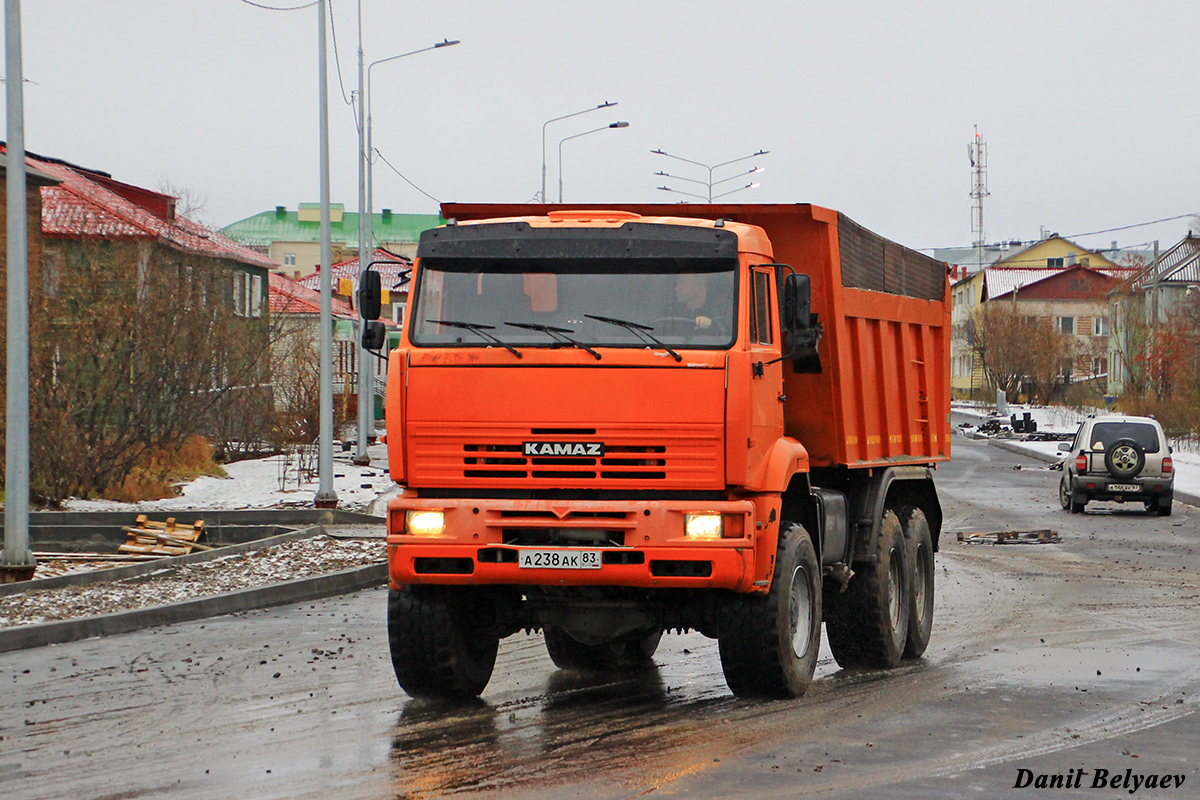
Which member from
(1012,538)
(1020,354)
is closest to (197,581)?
(1012,538)

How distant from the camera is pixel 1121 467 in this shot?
26.6 meters

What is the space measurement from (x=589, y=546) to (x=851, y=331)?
291 cm

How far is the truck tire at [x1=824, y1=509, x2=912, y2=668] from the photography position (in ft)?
35.2

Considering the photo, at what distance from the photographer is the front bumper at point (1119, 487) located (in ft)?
87.0

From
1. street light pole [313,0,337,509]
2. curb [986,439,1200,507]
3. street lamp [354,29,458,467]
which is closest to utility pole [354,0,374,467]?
street lamp [354,29,458,467]

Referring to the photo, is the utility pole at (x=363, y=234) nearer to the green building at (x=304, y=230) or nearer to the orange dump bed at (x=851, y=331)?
the orange dump bed at (x=851, y=331)

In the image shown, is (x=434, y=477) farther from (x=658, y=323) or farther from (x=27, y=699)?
(x=27, y=699)

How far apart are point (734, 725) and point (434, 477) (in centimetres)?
204

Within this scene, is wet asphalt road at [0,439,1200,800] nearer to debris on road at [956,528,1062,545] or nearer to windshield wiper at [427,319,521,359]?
windshield wiper at [427,319,521,359]

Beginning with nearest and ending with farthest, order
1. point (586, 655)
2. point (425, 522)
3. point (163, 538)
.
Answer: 1. point (425, 522)
2. point (586, 655)
3. point (163, 538)

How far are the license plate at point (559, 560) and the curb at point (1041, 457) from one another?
24.0 m

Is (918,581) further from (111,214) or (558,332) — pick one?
(111,214)

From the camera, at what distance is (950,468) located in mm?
40844

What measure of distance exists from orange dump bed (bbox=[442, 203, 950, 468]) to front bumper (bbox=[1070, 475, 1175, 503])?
1549 centimetres
